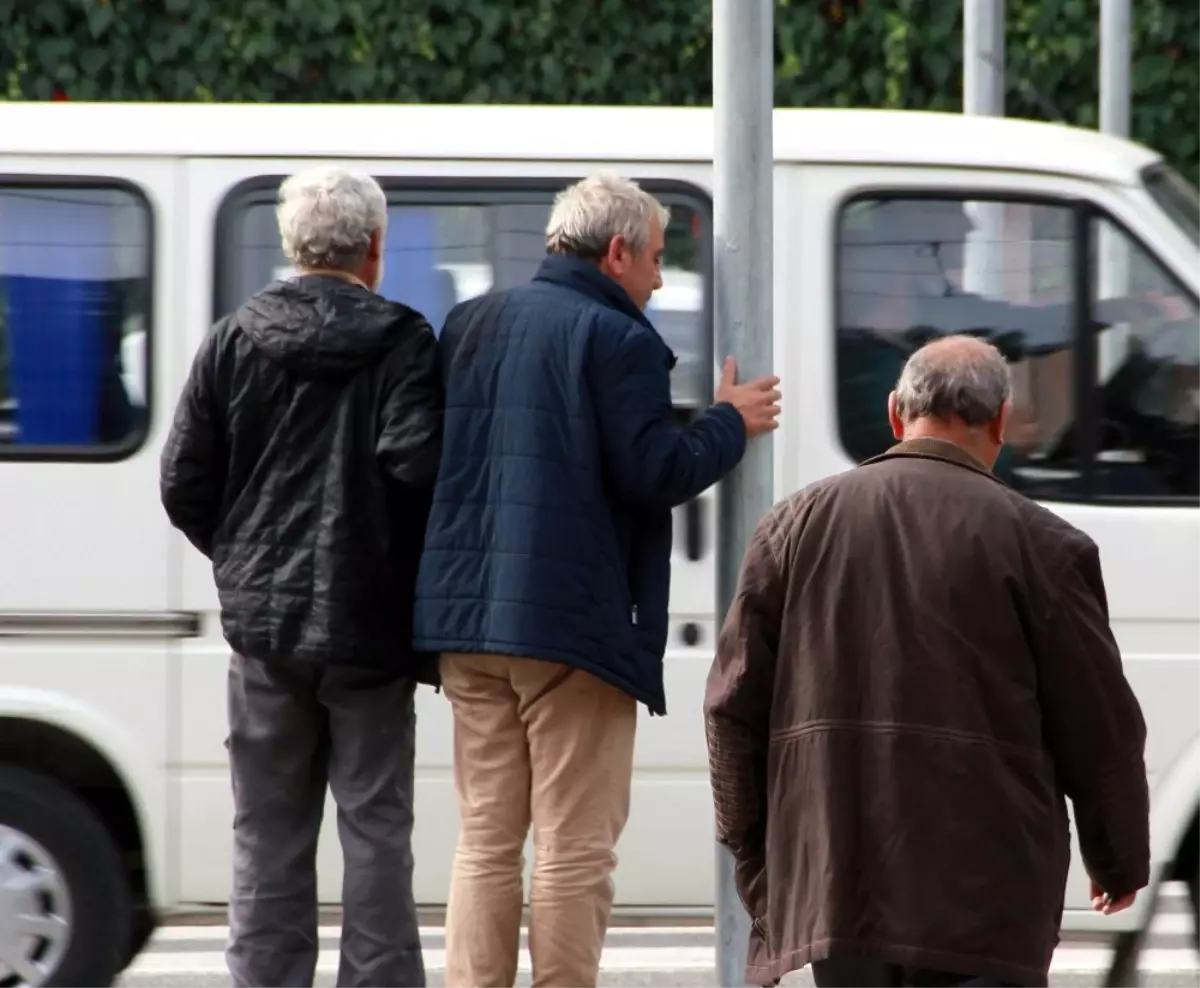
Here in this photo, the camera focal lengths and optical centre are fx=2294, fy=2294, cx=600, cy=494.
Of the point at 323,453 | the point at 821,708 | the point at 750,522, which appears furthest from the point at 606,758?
the point at 821,708

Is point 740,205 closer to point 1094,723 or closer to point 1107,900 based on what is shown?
point 1094,723

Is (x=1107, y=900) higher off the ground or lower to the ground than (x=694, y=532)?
lower

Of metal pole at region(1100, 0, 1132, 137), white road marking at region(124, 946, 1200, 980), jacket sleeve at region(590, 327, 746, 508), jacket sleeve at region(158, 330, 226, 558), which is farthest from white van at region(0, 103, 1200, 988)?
metal pole at region(1100, 0, 1132, 137)

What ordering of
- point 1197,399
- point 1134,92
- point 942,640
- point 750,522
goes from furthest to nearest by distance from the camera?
point 1134,92
point 1197,399
point 750,522
point 942,640

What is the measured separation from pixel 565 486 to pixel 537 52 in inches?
272

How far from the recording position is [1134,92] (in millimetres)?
10961

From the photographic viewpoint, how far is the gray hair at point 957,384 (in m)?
3.57

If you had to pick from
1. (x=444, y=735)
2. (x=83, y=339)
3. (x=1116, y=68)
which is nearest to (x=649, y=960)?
(x=444, y=735)

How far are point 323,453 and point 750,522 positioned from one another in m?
0.86

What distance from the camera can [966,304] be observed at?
5250mm

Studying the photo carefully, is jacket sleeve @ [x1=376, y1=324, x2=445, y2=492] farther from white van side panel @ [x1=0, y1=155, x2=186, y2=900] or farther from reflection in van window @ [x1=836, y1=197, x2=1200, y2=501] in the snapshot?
reflection in van window @ [x1=836, y1=197, x2=1200, y2=501]

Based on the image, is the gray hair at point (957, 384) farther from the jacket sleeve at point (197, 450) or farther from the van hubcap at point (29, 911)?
the van hubcap at point (29, 911)

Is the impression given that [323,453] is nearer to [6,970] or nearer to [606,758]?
[606,758]

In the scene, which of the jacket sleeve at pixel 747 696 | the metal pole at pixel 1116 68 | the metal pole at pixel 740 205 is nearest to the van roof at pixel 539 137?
the metal pole at pixel 740 205
